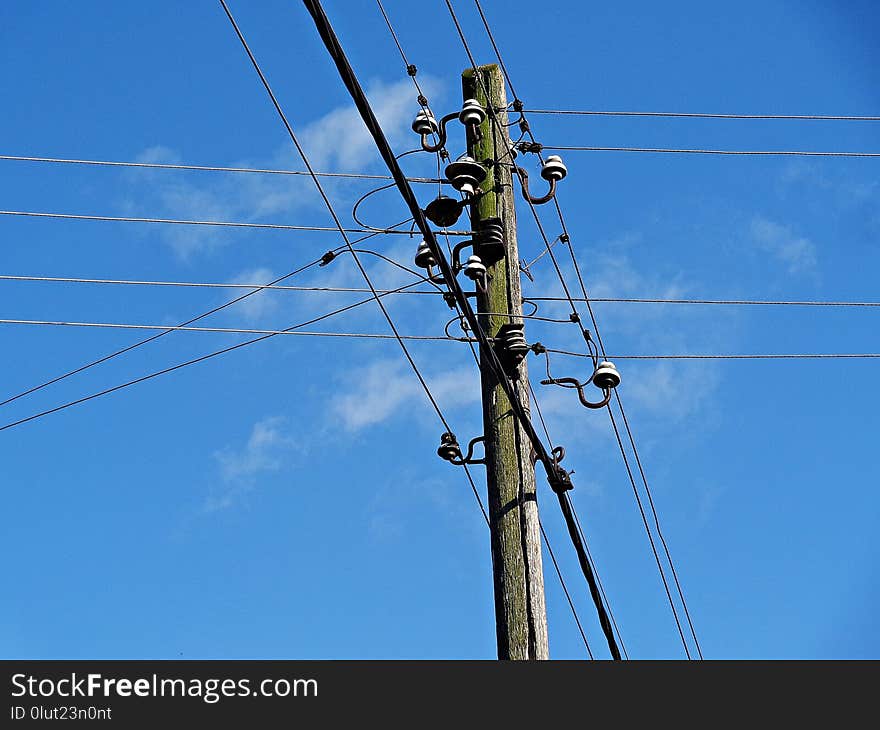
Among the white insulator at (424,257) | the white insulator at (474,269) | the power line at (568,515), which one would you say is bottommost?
the power line at (568,515)

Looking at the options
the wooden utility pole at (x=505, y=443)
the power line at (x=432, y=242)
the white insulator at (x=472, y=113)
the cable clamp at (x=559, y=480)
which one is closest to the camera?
the power line at (x=432, y=242)

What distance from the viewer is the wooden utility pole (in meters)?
6.55

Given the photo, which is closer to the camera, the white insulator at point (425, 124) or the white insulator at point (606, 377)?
the white insulator at point (606, 377)

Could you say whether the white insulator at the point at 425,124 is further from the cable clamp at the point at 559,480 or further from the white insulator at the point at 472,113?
the cable clamp at the point at 559,480

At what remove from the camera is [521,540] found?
680 centimetres

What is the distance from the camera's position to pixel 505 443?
7172 mm

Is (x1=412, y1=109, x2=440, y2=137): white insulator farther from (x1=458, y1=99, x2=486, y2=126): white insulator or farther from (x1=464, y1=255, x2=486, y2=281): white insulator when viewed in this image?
(x1=464, y1=255, x2=486, y2=281): white insulator

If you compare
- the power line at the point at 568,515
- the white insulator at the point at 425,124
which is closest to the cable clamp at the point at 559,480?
the power line at the point at 568,515

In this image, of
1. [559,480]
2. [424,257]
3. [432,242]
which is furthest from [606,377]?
[432,242]

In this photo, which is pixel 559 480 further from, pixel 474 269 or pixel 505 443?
pixel 474 269

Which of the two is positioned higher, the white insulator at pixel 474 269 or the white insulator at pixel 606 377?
the white insulator at pixel 474 269

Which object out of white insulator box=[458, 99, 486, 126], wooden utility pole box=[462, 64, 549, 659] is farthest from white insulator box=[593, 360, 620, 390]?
white insulator box=[458, 99, 486, 126]

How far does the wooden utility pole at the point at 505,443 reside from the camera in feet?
21.5

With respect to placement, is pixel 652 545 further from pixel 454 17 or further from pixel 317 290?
pixel 454 17
